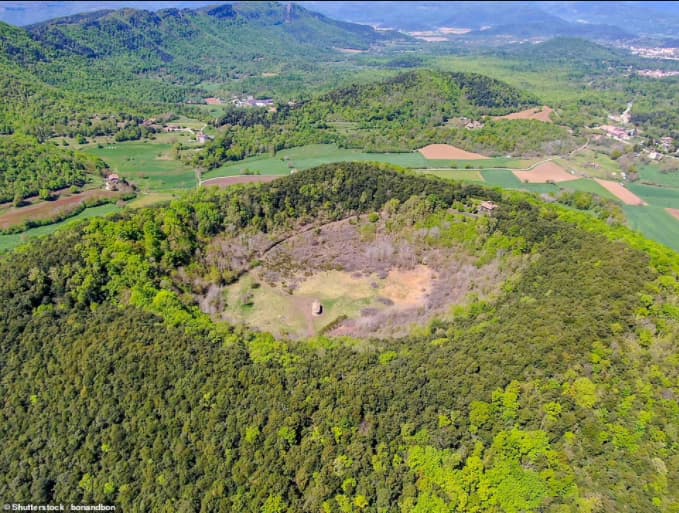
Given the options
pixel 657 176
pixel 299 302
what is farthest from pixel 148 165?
pixel 657 176

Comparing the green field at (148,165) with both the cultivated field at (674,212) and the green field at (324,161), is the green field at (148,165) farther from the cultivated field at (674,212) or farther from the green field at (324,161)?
the cultivated field at (674,212)

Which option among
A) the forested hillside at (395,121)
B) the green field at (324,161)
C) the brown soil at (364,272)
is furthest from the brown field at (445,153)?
the brown soil at (364,272)

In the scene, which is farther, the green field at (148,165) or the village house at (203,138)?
the village house at (203,138)

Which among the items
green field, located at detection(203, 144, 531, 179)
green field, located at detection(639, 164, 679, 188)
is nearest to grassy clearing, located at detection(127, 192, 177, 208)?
green field, located at detection(203, 144, 531, 179)

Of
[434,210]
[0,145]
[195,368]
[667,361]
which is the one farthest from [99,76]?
[667,361]

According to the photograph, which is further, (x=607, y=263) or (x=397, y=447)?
(x=607, y=263)

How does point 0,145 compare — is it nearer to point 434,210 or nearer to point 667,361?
point 434,210
